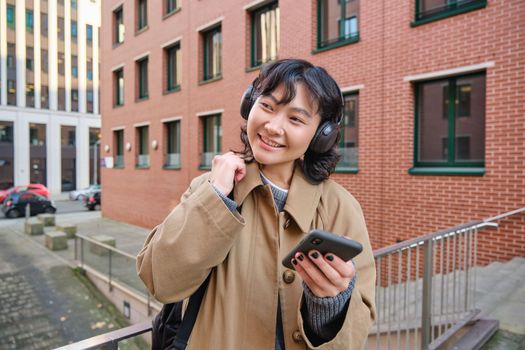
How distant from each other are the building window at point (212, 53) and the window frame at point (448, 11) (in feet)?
23.9

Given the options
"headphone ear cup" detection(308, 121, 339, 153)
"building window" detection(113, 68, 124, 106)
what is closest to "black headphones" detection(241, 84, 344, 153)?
"headphone ear cup" detection(308, 121, 339, 153)

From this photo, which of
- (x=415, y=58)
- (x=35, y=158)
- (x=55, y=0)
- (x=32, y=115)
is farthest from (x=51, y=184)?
A: (x=415, y=58)

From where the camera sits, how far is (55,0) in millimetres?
42156

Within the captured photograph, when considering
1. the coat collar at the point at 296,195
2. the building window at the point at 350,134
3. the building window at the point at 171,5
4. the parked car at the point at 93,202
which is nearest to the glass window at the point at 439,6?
the building window at the point at 350,134

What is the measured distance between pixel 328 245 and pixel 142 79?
1851 cm

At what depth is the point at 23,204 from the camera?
24.2m

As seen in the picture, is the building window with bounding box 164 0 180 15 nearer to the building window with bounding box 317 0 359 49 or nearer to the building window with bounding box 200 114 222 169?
the building window with bounding box 200 114 222 169

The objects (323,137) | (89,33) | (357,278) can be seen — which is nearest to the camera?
(357,278)

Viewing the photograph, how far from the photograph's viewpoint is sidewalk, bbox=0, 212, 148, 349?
842cm

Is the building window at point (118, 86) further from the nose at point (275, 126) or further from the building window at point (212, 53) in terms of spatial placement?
the nose at point (275, 126)

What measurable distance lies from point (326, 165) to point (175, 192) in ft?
46.6

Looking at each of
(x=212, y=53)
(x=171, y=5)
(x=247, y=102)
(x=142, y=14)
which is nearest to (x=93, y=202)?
(x=142, y=14)

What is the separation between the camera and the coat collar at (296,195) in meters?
1.32

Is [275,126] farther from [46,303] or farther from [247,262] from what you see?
[46,303]
